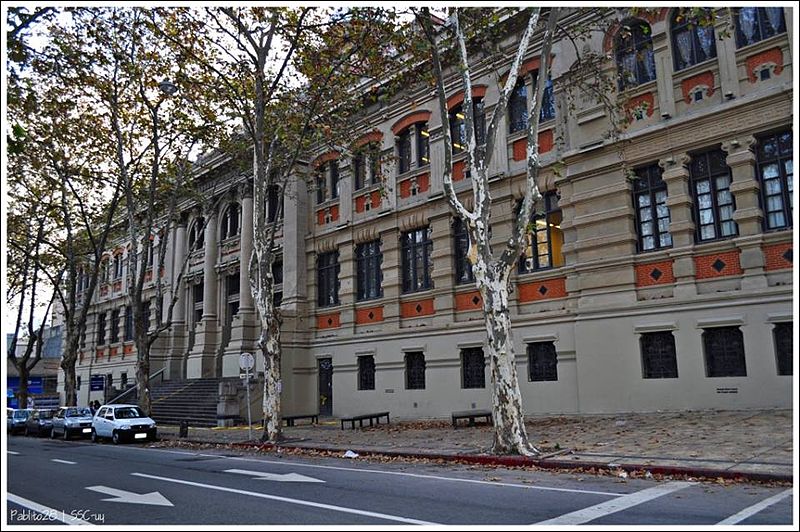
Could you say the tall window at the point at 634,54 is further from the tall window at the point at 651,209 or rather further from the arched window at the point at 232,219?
the arched window at the point at 232,219

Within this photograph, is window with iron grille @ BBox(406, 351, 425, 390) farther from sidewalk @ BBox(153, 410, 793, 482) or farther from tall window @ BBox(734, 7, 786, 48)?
tall window @ BBox(734, 7, 786, 48)

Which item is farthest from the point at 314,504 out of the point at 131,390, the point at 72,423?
the point at 131,390

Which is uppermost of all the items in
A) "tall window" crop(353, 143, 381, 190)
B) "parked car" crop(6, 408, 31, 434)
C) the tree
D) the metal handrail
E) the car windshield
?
"tall window" crop(353, 143, 381, 190)

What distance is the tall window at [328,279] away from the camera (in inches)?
1146

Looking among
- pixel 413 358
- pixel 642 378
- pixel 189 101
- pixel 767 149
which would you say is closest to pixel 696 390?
pixel 642 378

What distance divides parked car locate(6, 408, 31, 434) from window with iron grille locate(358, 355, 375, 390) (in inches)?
684

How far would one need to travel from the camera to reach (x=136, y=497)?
34.0ft

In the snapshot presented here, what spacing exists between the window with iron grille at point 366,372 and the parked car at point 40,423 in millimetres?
13822

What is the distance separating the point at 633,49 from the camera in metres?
19.5

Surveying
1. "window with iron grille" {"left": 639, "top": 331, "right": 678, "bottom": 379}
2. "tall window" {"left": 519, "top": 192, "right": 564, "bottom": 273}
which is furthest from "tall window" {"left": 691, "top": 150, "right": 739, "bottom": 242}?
"tall window" {"left": 519, "top": 192, "right": 564, "bottom": 273}

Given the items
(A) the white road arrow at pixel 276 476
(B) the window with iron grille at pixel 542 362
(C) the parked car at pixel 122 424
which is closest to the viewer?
(A) the white road arrow at pixel 276 476

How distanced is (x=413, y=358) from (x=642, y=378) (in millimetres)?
9096

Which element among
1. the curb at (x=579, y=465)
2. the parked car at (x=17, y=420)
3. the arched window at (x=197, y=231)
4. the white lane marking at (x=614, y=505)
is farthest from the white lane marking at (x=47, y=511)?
the arched window at (x=197, y=231)

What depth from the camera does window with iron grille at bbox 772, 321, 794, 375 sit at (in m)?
15.9
